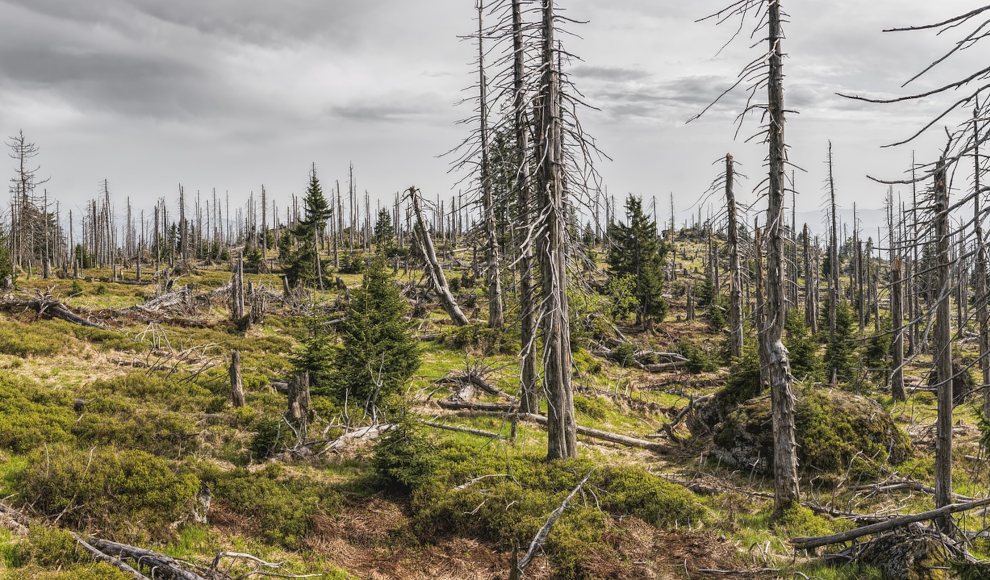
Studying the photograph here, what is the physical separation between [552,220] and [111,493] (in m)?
8.24

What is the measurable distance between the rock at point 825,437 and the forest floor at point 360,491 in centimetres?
31

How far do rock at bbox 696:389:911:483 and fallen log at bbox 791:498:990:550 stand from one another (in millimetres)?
3969

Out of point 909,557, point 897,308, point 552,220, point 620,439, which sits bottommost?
point 620,439

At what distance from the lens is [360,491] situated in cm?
994

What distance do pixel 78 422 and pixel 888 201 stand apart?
70430mm

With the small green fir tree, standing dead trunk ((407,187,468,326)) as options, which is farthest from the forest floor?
the small green fir tree

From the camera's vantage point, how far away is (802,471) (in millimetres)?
11562

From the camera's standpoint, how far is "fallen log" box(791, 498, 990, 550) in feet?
20.3

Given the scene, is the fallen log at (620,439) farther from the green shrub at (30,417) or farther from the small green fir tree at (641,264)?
the small green fir tree at (641,264)

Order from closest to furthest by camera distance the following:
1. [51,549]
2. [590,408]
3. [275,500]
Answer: [51,549], [275,500], [590,408]

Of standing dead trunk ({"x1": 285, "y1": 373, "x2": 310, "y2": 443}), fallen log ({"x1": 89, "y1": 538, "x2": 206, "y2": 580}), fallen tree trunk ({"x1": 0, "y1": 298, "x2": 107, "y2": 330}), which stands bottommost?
fallen log ({"x1": 89, "y1": 538, "x2": 206, "y2": 580})

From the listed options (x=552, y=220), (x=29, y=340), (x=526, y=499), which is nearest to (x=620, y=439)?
(x=526, y=499)

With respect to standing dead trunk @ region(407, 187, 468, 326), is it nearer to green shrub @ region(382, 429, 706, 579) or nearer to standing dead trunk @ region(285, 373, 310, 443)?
standing dead trunk @ region(285, 373, 310, 443)

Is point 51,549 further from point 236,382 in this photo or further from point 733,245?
point 733,245
